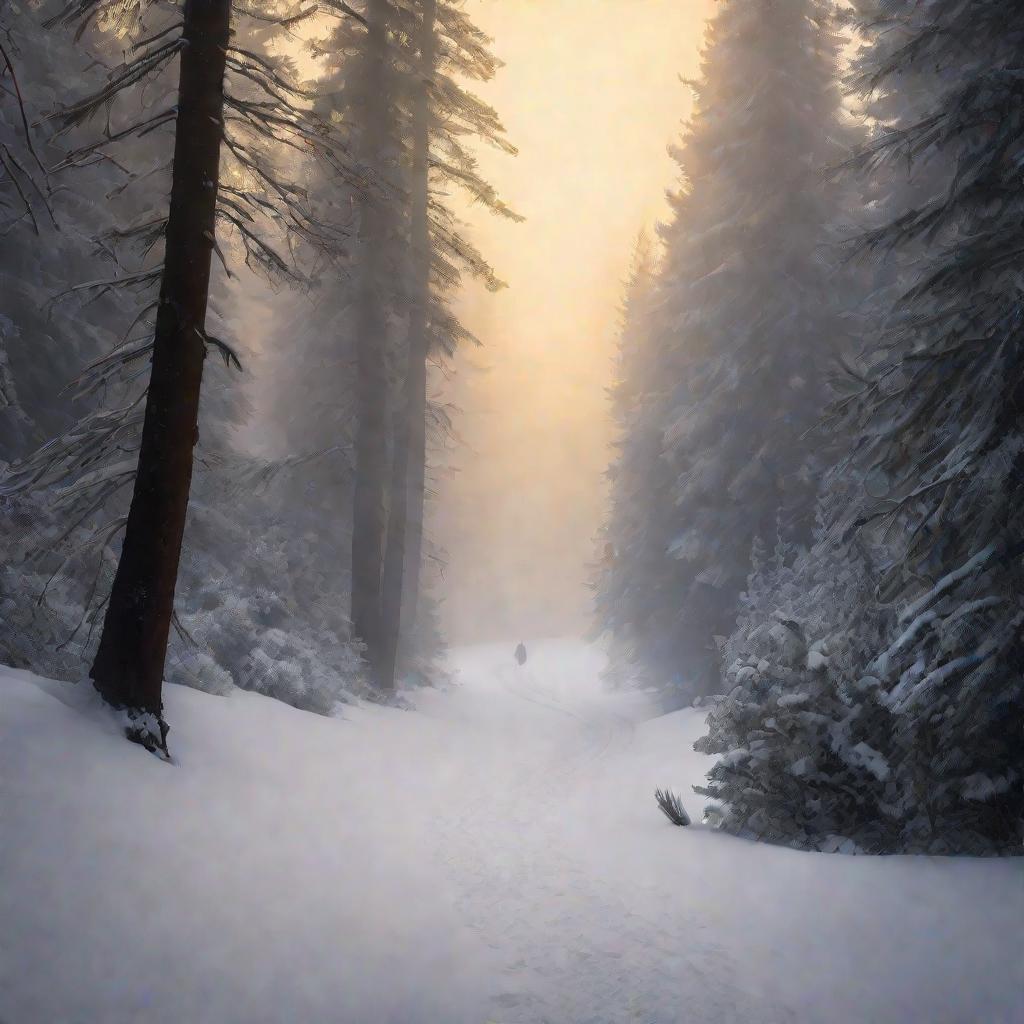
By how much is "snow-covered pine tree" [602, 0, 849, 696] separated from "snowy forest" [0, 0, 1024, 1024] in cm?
10

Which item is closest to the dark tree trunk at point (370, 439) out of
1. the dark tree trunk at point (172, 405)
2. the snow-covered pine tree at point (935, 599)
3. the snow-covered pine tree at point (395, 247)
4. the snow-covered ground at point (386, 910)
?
the snow-covered pine tree at point (395, 247)

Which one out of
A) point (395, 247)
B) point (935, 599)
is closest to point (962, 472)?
point (935, 599)

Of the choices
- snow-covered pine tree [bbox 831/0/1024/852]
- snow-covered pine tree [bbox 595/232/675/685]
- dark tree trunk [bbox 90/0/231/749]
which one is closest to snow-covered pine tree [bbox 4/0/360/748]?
dark tree trunk [bbox 90/0/231/749]

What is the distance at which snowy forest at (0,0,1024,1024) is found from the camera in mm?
4266

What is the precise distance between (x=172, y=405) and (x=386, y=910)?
4.37 m

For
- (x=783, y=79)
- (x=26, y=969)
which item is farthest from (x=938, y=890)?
(x=783, y=79)

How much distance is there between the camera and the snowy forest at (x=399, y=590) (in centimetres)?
427

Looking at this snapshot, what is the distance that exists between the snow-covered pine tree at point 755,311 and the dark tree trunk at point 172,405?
11913mm

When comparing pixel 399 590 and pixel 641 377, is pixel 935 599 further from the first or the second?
pixel 641 377

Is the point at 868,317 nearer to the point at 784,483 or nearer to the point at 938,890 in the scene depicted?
the point at 784,483

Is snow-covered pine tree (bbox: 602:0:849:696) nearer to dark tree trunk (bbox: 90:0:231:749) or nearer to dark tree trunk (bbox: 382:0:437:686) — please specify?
dark tree trunk (bbox: 382:0:437:686)

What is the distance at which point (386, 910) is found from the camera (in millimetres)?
5133

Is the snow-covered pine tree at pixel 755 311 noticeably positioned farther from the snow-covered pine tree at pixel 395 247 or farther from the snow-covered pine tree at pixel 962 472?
the snow-covered pine tree at pixel 962 472

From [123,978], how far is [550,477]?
63733 mm
